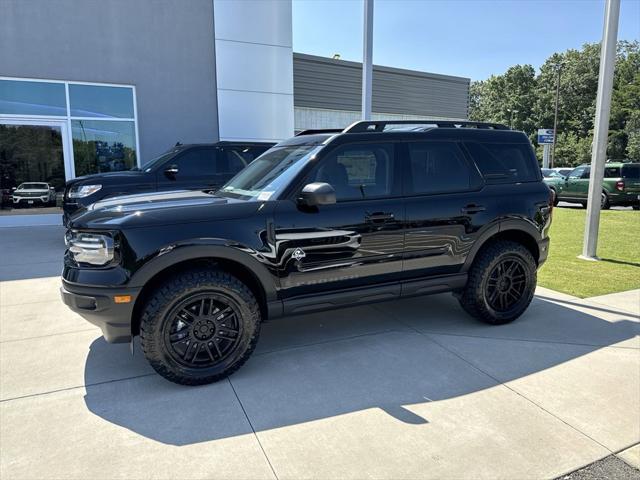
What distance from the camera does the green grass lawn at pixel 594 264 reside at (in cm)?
602

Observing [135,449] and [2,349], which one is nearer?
[135,449]

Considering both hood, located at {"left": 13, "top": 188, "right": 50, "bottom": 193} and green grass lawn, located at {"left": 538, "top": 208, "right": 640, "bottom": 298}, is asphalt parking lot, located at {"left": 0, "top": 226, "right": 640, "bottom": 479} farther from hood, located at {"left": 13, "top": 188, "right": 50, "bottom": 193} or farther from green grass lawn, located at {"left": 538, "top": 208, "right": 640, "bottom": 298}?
hood, located at {"left": 13, "top": 188, "right": 50, "bottom": 193}

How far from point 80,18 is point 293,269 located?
1149 centimetres

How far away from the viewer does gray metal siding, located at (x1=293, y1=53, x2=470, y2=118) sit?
18891 mm

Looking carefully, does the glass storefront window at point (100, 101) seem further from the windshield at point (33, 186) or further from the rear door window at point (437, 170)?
the rear door window at point (437, 170)

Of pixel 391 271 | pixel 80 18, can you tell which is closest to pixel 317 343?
pixel 391 271

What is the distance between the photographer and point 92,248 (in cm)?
319

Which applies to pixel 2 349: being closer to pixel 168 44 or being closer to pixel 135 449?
pixel 135 449

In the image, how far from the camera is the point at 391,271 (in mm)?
4023

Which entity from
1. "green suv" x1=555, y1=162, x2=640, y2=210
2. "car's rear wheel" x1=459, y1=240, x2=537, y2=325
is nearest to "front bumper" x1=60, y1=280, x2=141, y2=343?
"car's rear wheel" x1=459, y1=240, x2=537, y2=325

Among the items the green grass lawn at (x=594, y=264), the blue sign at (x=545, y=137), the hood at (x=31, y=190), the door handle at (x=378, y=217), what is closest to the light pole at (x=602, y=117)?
the green grass lawn at (x=594, y=264)

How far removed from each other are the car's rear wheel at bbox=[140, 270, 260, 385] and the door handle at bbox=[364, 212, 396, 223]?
1169 mm

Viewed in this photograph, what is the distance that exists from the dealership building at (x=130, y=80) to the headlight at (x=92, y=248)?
10093 millimetres

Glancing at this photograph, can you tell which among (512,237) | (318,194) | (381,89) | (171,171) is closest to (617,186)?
(381,89)
